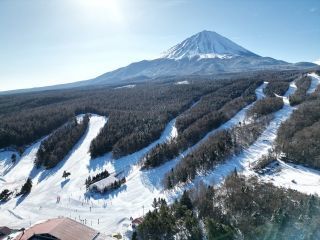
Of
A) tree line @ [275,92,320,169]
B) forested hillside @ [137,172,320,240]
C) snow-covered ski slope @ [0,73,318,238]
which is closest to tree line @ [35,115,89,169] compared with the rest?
snow-covered ski slope @ [0,73,318,238]

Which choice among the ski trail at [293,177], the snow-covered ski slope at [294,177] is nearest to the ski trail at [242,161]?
the ski trail at [293,177]

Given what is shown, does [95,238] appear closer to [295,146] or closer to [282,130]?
[295,146]

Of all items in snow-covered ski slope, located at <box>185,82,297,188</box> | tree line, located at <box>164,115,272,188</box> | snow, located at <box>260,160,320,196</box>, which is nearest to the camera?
snow, located at <box>260,160,320,196</box>

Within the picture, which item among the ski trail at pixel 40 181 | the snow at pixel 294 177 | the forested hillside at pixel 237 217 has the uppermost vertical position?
the forested hillside at pixel 237 217

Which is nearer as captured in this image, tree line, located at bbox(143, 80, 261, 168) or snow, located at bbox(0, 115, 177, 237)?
snow, located at bbox(0, 115, 177, 237)

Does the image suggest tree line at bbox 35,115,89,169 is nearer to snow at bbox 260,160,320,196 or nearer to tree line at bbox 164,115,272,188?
tree line at bbox 164,115,272,188

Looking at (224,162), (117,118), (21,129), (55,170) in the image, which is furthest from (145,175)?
(21,129)

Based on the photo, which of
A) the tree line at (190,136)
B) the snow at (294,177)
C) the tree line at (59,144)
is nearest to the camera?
the snow at (294,177)

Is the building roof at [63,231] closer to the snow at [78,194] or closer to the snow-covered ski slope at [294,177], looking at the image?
the snow at [78,194]

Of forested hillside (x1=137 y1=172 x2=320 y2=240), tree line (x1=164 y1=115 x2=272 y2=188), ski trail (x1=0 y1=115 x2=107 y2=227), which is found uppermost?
forested hillside (x1=137 y1=172 x2=320 y2=240)
